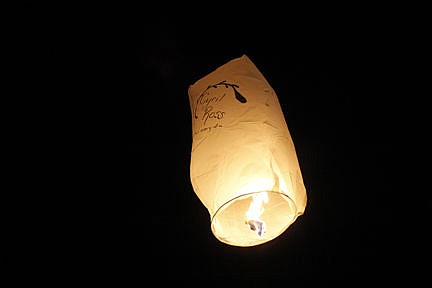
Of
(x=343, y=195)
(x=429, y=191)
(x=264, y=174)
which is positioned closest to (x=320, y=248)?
(x=343, y=195)

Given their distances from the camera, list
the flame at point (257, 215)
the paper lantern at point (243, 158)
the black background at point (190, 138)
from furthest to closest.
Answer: the black background at point (190, 138)
the flame at point (257, 215)
the paper lantern at point (243, 158)

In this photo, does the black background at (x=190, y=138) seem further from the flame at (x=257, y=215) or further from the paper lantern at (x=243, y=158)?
the flame at (x=257, y=215)

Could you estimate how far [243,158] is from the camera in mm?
1190

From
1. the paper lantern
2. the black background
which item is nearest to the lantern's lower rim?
the paper lantern

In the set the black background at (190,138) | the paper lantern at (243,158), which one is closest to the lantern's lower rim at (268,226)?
the paper lantern at (243,158)

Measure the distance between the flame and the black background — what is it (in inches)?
56.3

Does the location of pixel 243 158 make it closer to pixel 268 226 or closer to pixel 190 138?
pixel 268 226

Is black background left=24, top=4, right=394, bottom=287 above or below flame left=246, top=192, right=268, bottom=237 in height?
above

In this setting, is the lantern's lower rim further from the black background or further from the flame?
the black background

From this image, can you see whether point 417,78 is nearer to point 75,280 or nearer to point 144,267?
point 144,267

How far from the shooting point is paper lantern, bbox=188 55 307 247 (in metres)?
1.18

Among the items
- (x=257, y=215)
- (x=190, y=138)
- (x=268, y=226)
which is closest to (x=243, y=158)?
(x=257, y=215)

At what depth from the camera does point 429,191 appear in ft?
8.79

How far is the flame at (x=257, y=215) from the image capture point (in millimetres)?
1295
